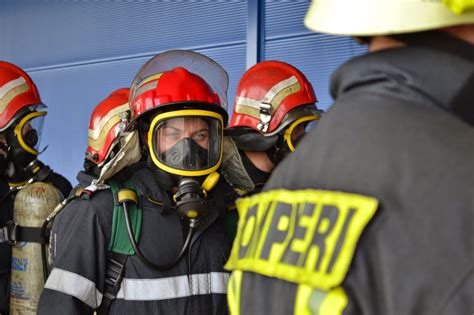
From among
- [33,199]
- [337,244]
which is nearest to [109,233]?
[33,199]

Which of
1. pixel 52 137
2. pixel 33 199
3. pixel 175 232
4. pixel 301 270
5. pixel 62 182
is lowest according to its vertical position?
pixel 52 137

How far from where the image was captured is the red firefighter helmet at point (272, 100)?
383 centimetres

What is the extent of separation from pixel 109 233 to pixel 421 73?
196 cm

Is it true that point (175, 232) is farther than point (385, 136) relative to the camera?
Yes

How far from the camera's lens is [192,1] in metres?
6.23

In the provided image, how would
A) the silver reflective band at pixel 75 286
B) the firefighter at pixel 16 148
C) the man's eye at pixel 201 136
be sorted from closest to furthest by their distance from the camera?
the silver reflective band at pixel 75 286 < the man's eye at pixel 201 136 < the firefighter at pixel 16 148

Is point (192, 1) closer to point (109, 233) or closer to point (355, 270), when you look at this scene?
point (109, 233)

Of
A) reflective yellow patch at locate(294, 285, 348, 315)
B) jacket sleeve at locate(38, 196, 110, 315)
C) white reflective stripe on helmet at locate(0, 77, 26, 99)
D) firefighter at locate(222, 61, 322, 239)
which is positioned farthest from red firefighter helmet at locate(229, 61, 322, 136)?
reflective yellow patch at locate(294, 285, 348, 315)

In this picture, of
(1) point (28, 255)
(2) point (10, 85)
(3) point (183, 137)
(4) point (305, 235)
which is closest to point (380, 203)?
(4) point (305, 235)

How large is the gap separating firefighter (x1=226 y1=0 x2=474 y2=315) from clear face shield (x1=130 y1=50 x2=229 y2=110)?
2178 millimetres

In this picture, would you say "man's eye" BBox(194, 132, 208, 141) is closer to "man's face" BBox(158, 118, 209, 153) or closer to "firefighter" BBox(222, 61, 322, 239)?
"man's face" BBox(158, 118, 209, 153)

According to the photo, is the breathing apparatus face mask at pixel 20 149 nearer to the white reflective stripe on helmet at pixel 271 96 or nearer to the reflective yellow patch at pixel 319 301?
the white reflective stripe on helmet at pixel 271 96

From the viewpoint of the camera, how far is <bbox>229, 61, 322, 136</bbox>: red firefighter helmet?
3832mm

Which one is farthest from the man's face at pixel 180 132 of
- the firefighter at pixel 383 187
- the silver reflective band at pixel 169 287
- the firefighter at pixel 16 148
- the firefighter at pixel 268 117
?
the firefighter at pixel 383 187
